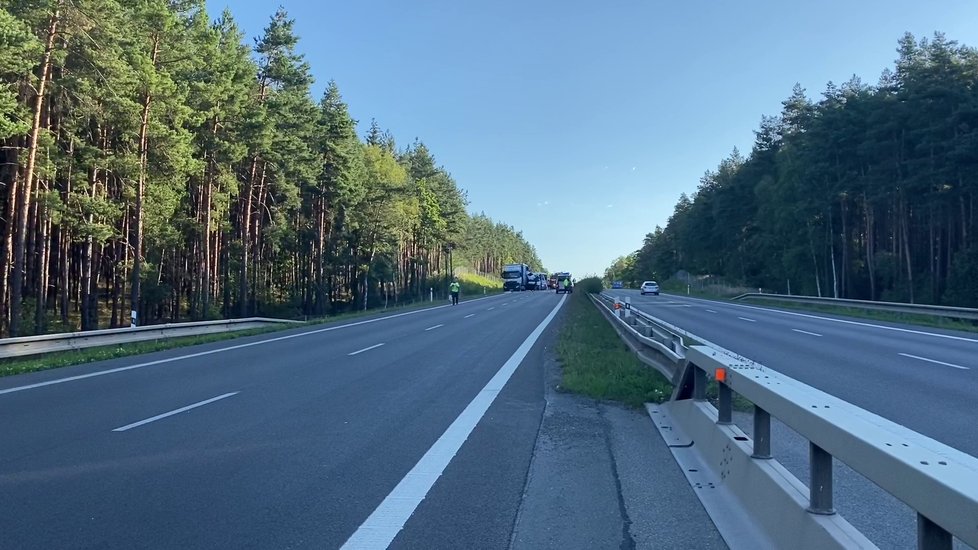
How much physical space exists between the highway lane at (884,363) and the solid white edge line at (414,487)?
540cm

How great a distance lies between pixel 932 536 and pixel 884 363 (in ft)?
47.2

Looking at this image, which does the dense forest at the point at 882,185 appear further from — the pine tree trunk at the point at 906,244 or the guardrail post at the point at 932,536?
the guardrail post at the point at 932,536

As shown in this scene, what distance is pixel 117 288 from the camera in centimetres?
4412

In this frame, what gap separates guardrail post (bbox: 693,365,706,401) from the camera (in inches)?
333

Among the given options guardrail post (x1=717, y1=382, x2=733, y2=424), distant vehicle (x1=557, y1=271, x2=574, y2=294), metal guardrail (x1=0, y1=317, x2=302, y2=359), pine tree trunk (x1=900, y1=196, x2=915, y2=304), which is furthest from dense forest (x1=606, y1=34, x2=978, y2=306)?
guardrail post (x1=717, y1=382, x2=733, y2=424)

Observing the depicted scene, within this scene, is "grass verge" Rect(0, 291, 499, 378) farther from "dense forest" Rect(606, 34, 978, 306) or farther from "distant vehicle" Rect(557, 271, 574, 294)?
"distant vehicle" Rect(557, 271, 574, 294)

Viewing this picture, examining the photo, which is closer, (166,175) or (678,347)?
(678,347)

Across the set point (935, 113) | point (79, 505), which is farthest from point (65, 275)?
point (935, 113)

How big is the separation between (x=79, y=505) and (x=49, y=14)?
2805cm

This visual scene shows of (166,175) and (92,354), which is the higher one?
(166,175)

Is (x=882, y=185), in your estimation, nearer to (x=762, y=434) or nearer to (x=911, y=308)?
(x=911, y=308)

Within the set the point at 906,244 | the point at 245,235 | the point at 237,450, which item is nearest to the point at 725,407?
the point at 237,450

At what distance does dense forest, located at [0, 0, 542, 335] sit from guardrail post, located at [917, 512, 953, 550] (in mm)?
26879

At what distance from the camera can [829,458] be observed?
13.2ft
